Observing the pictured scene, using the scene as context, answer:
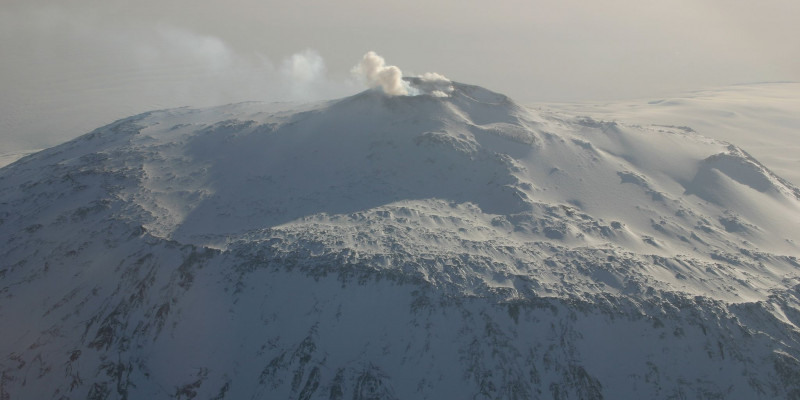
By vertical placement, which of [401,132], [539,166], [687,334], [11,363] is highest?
[401,132]

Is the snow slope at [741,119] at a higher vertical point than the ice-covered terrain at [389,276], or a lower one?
lower

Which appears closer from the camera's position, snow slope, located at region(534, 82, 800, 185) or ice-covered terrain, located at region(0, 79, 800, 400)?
ice-covered terrain, located at region(0, 79, 800, 400)

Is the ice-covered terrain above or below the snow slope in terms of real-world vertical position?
above

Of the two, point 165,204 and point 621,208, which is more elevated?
point 165,204

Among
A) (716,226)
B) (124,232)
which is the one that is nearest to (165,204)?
(124,232)

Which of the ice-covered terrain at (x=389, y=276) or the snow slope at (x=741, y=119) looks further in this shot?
the snow slope at (x=741, y=119)

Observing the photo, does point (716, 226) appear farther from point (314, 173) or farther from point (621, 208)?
point (314, 173)

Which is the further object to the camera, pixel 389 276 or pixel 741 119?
pixel 741 119

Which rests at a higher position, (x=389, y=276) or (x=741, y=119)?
(x=389, y=276)
